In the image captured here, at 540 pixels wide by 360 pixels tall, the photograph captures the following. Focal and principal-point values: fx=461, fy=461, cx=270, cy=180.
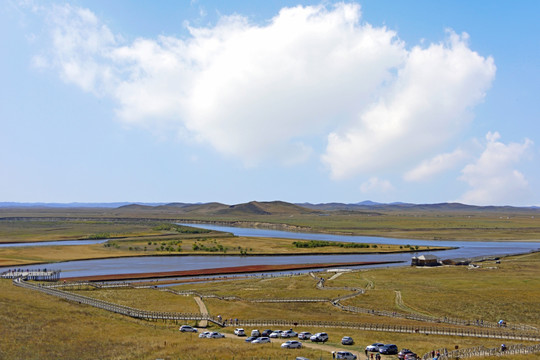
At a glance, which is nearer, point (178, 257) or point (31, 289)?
point (31, 289)

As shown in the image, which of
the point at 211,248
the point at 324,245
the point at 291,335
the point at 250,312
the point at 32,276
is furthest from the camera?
the point at 324,245

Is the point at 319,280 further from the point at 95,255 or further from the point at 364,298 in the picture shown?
the point at 95,255

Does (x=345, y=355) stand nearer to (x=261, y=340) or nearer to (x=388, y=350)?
(x=388, y=350)

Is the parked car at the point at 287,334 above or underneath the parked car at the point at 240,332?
above

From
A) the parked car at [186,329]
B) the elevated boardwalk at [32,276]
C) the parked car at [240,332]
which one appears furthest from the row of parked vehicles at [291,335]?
the elevated boardwalk at [32,276]

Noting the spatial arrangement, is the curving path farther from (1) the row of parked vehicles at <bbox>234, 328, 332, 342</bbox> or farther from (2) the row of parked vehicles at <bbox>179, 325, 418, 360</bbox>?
(1) the row of parked vehicles at <bbox>234, 328, 332, 342</bbox>

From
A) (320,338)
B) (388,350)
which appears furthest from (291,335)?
(388,350)

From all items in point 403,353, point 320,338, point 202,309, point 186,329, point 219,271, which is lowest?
point 219,271

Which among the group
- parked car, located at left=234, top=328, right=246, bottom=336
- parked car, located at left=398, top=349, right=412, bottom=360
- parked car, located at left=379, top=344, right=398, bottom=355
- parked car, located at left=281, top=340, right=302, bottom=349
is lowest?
parked car, located at left=234, top=328, right=246, bottom=336

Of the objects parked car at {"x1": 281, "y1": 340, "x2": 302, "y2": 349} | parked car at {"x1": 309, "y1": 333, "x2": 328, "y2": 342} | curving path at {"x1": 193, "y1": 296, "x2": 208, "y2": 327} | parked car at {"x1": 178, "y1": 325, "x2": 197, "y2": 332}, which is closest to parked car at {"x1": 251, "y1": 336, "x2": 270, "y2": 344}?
parked car at {"x1": 281, "y1": 340, "x2": 302, "y2": 349}

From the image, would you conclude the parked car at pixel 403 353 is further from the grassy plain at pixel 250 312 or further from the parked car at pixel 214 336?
the parked car at pixel 214 336

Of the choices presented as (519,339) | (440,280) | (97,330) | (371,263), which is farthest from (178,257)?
(519,339)
